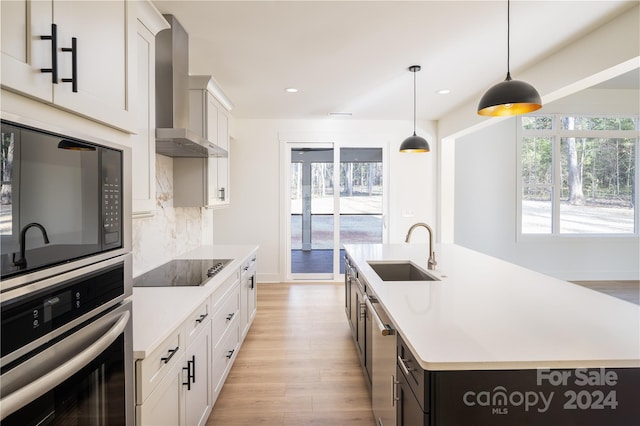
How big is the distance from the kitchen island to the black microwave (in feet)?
3.54

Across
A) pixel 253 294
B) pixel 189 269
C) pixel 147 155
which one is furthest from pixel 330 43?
pixel 253 294

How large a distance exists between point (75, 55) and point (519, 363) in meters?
1.60

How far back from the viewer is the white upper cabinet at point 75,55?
2.35ft

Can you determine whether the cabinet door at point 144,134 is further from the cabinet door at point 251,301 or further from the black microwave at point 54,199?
the cabinet door at point 251,301

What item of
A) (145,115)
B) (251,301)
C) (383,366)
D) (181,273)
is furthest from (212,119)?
(383,366)

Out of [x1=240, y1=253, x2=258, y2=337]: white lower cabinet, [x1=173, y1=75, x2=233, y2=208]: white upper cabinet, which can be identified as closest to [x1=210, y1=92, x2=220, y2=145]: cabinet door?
[x1=173, y1=75, x2=233, y2=208]: white upper cabinet

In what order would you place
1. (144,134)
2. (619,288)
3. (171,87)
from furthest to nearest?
1. (619,288)
2. (171,87)
3. (144,134)

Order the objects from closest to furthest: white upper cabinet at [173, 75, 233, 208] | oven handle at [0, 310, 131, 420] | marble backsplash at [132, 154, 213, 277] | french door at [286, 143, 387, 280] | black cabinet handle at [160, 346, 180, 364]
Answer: oven handle at [0, 310, 131, 420] < black cabinet handle at [160, 346, 180, 364] < marble backsplash at [132, 154, 213, 277] < white upper cabinet at [173, 75, 233, 208] < french door at [286, 143, 387, 280]

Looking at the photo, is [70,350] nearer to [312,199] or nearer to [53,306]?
[53,306]

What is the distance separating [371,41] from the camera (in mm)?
2756

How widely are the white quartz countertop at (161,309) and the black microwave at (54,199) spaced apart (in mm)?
477

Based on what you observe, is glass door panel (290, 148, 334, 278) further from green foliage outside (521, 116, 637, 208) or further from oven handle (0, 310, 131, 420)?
oven handle (0, 310, 131, 420)

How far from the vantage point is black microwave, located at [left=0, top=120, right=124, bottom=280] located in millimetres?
651

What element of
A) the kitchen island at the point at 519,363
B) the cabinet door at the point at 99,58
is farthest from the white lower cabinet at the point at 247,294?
the cabinet door at the point at 99,58
